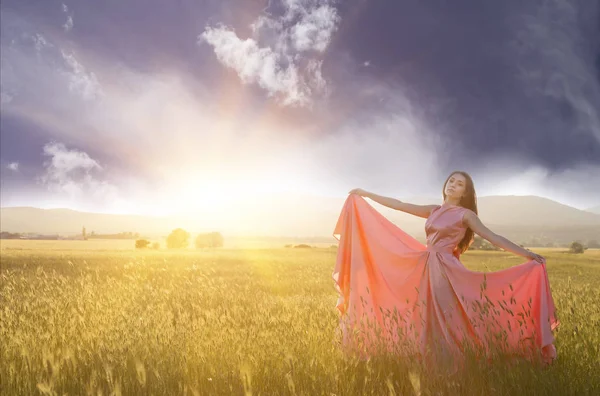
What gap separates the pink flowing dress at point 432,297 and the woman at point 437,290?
0.01m

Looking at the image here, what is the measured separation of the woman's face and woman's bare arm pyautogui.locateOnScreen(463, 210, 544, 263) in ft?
0.97

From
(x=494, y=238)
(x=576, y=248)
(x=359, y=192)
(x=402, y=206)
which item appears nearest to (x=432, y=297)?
(x=494, y=238)

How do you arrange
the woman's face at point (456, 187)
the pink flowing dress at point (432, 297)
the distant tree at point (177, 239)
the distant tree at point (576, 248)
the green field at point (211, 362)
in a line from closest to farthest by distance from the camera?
the green field at point (211, 362)
the pink flowing dress at point (432, 297)
the woman's face at point (456, 187)
the distant tree at point (576, 248)
the distant tree at point (177, 239)

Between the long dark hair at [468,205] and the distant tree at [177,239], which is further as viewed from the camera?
the distant tree at [177,239]

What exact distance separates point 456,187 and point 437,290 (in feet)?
4.34

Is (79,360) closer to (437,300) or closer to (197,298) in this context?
(437,300)

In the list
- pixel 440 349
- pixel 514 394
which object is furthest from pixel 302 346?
pixel 514 394

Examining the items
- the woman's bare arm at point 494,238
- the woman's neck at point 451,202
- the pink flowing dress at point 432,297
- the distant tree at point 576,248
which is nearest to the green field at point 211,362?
the pink flowing dress at point 432,297

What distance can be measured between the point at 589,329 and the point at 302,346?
2769mm

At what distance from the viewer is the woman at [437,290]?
173 inches

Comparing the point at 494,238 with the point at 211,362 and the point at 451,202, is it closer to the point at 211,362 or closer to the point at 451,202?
the point at 451,202

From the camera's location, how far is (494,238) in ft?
16.4

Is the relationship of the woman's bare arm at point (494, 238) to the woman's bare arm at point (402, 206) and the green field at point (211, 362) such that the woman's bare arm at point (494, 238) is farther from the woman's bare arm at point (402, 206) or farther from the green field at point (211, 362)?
the green field at point (211, 362)

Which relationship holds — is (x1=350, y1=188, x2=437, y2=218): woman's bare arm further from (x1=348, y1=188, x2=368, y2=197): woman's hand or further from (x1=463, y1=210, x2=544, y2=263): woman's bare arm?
(x1=463, y1=210, x2=544, y2=263): woman's bare arm
